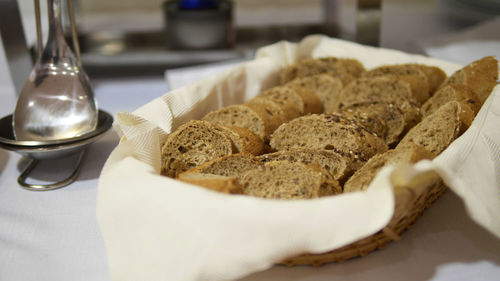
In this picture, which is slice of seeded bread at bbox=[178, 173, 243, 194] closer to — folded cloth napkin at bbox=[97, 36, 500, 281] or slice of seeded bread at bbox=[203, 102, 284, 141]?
folded cloth napkin at bbox=[97, 36, 500, 281]

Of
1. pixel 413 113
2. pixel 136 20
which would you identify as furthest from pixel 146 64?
pixel 413 113

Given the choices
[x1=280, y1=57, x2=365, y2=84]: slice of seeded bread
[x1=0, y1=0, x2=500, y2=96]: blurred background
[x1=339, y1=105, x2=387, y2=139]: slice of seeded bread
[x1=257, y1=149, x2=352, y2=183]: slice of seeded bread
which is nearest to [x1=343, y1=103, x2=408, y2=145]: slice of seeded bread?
[x1=339, y1=105, x2=387, y2=139]: slice of seeded bread

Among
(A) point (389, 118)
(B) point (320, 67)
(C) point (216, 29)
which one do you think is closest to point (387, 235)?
(A) point (389, 118)

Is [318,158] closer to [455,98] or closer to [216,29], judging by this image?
[455,98]

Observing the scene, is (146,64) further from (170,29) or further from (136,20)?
(136,20)

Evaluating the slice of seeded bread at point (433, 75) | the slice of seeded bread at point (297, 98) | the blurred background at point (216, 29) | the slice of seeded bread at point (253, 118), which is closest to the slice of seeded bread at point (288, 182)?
the slice of seeded bread at point (253, 118)

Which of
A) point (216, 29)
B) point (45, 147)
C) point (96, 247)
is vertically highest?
point (216, 29)
